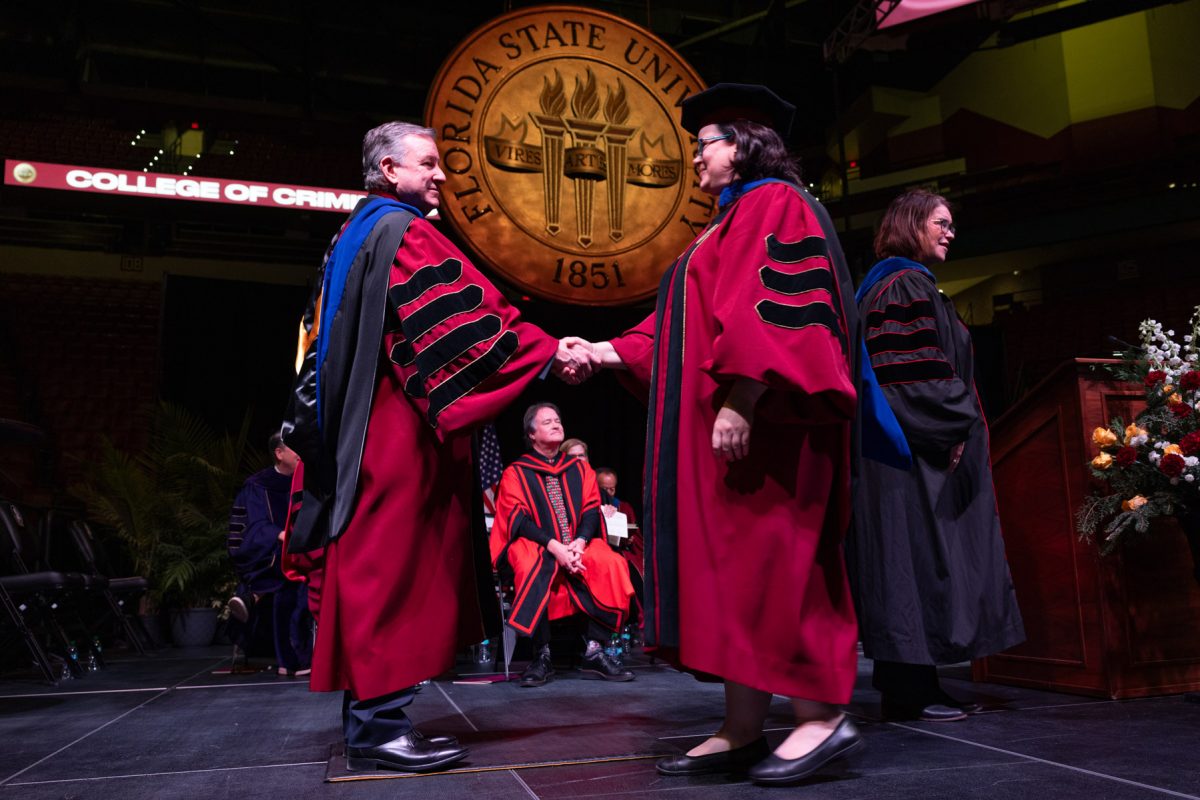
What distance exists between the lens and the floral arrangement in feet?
9.77

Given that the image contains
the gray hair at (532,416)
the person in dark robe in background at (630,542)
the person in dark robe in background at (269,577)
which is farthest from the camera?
the person in dark robe in background at (630,542)

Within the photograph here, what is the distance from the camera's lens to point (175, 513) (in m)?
7.96

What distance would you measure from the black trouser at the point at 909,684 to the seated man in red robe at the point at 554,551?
1870 millimetres

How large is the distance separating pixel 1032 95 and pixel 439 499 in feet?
50.3

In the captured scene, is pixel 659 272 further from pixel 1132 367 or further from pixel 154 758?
pixel 154 758

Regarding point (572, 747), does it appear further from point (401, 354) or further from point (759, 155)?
point (759, 155)

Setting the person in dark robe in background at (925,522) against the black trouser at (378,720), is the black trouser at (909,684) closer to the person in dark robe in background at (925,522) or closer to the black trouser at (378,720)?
the person in dark robe in background at (925,522)

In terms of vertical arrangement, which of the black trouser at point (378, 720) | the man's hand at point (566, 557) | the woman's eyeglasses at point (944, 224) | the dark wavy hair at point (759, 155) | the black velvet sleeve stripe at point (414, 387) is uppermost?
the woman's eyeglasses at point (944, 224)

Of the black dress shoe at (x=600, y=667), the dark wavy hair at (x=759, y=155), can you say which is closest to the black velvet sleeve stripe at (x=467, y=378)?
the dark wavy hair at (x=759, y=155)

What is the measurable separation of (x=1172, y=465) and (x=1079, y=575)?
51 centimetres

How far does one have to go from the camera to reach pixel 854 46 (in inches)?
328

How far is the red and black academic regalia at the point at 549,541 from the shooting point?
4703 millimetres

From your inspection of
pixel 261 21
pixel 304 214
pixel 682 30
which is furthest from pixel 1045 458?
pixel 261 21

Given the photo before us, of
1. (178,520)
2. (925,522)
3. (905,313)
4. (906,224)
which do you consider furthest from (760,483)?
(178,520)
